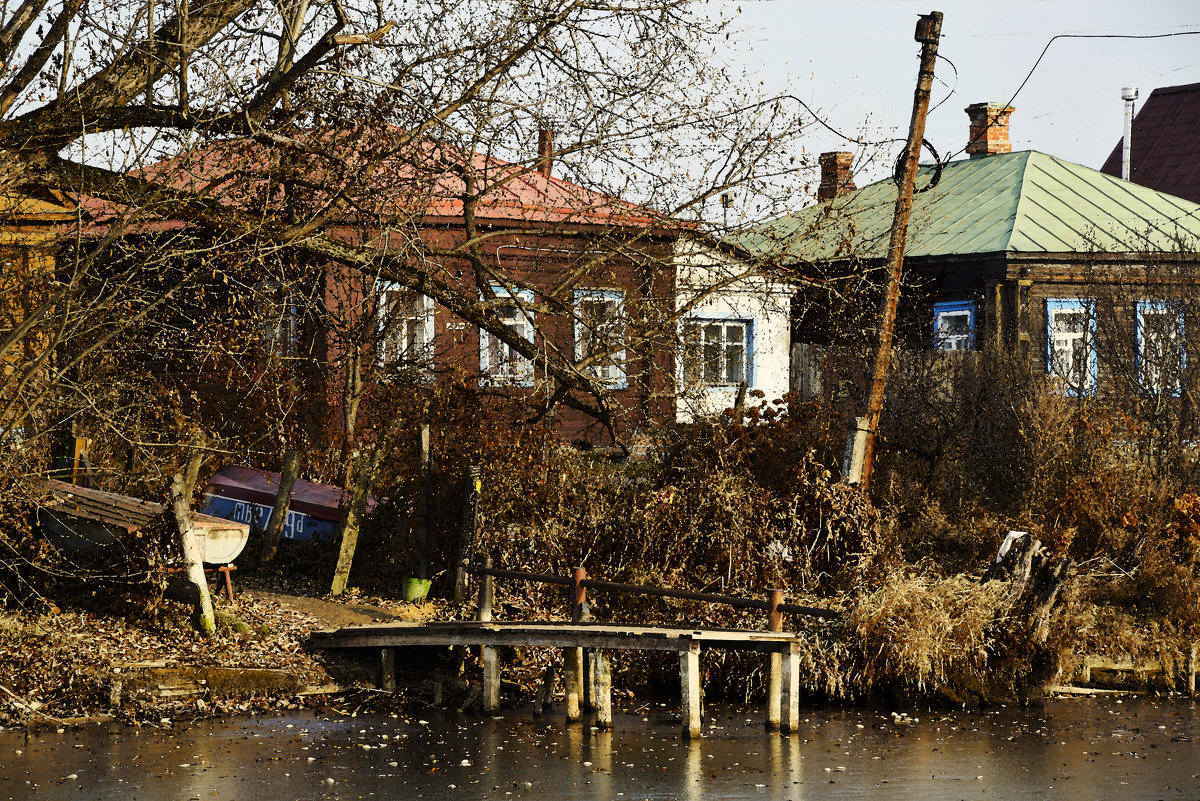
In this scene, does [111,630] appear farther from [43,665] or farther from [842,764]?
[842,764]

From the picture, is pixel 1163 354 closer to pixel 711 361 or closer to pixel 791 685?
pixel 711 361

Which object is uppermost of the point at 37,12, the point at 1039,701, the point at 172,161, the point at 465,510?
the point at 37,12

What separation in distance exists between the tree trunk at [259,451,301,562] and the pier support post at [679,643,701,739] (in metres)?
6.49

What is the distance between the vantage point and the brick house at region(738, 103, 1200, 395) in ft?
73.6

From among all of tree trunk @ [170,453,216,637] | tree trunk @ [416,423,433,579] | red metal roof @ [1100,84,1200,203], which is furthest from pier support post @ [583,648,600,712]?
red metal roof @ [1100,84,1200,203]

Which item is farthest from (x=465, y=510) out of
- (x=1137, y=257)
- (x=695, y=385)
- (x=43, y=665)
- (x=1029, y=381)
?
(x=1137, y=257)

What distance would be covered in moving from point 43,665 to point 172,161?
4.66 metres

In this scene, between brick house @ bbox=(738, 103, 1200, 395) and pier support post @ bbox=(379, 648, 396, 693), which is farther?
brick house @ bbox=(738, 103, 1200, 395)

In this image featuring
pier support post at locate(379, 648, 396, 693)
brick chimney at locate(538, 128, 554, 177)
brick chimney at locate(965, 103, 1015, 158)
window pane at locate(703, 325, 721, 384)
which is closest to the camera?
pier support post at locate(379, 648, 396, 693)

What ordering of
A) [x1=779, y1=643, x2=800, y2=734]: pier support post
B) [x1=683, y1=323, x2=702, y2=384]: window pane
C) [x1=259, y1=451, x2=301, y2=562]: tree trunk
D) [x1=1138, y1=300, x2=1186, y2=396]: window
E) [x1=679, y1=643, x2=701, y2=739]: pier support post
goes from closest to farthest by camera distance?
[x1=679, y1=643, x2=701, y2=739]: pier support post, [x1=779, y1=643, x2=800, y2=734]: pier support post, [x1=683, y1=323, x2=702, y2=384]: window pane, [x1=259, y1=451, x2=301, y2=562]: tree trunk, [x1=1138, y1=300, x2=1186, y2=396]: window

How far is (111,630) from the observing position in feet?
47.5

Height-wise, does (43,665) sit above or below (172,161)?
below

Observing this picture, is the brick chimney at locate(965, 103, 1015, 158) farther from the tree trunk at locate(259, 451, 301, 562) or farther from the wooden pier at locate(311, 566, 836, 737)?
the wooden pier at locate(311, 566, 836, 737)

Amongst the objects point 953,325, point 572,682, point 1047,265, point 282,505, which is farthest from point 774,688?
point 1047,265
